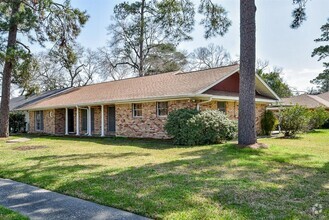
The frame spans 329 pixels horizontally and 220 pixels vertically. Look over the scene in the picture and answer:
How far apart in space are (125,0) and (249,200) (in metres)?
30.8

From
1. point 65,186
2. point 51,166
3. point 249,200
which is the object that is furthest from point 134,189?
point 51,166

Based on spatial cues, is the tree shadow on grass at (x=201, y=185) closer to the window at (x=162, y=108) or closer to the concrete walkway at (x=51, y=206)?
the concrete walkway at (x=51, y=206)

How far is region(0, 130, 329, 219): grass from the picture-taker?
4965mm

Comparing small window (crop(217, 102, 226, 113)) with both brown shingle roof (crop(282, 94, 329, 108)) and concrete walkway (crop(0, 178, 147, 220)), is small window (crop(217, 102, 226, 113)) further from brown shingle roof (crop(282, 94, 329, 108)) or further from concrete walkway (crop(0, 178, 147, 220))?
brown shingle roof (crop(282, 94, 329, 108))

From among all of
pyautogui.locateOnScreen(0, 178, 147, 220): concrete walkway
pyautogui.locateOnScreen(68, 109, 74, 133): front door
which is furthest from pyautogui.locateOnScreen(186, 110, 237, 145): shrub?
pyautogui.locateOnScreen(68, 109, 74, 133): front door

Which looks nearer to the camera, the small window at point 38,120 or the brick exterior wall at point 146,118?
the brick exterior wall at point 146,118

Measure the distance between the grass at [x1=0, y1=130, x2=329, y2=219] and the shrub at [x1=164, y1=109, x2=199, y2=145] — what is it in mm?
2930

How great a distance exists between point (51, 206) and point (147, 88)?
14.4 metres

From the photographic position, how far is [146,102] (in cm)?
1805

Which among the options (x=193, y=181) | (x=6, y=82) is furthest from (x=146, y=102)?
(x=193, y=181)

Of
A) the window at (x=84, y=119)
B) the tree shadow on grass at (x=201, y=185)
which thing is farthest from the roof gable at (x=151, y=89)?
the tree shadow on grass at (x=201, y=185)

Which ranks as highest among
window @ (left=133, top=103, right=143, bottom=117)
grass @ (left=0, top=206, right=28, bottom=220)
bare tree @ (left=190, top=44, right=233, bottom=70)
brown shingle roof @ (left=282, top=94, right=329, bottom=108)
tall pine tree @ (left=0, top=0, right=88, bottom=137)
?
bare tree @ (left=190, top=44, right=233, bottom=70)

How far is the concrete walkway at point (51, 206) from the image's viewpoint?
4746mm

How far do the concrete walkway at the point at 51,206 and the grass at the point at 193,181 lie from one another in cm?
22
